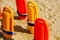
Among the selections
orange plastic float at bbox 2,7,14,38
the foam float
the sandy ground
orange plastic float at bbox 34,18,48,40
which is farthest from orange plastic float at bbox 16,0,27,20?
orange plastic float at bbox 34,18,48,40

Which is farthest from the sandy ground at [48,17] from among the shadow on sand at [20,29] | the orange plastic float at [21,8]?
the orange plastic float at [21,8]

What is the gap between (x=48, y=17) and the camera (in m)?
3.35

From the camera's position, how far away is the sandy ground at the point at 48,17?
2930mm

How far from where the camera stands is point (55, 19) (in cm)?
330

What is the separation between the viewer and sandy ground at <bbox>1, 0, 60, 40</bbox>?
2.93 m

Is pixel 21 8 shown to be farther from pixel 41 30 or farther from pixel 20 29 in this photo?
pixel 41 30

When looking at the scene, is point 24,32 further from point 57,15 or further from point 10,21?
point 57,15

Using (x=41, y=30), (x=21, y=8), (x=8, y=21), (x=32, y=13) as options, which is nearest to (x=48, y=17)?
(x=21, y=8)

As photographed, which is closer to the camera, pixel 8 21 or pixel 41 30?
pixel 41 30

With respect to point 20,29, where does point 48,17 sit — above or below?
above

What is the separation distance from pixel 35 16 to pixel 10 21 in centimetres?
34

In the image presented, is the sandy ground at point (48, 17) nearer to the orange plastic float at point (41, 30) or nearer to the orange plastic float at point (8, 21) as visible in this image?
the orange plastic float at point (8, 21)

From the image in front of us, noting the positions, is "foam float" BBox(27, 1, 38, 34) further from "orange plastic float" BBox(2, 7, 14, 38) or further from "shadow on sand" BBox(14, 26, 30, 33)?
"orange plastic float" BBox(2, 7, 14, 38)

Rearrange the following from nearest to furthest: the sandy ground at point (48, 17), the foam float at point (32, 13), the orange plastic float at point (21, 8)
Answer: the foam float at point (32, 13) < the sandy ground at point (48, 17) < the orange plastic float at point (21, 8)
